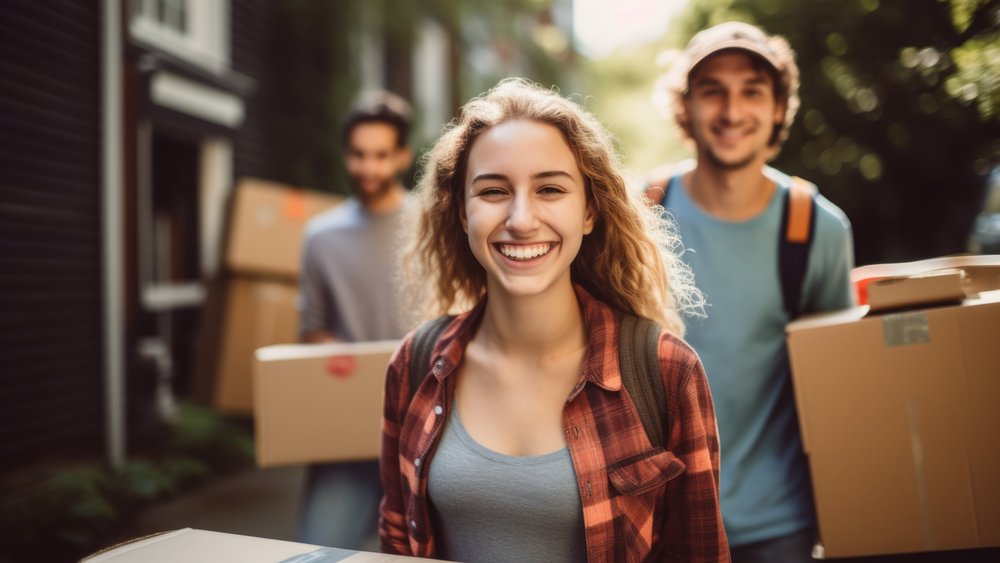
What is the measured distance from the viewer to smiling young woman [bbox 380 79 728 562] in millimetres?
1747

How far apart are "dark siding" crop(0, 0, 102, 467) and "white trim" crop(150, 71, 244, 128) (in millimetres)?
717

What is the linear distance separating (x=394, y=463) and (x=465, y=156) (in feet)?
2.50

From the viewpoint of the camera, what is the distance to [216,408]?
21.2 ft

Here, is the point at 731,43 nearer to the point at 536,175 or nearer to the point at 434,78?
the point at 536,175

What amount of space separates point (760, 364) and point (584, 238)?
0.63 meters

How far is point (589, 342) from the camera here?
1902 millimetres

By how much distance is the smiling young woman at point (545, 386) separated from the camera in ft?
5.73

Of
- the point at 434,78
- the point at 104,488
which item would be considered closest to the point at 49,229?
the point at 104,488

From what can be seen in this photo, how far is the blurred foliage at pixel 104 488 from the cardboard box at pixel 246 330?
1.36 ft

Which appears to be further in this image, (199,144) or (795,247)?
(199,144)

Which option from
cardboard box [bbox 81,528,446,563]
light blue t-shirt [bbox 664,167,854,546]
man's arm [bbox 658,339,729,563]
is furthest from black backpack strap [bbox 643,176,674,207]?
cardboard box [bbox 81,528,446,563]

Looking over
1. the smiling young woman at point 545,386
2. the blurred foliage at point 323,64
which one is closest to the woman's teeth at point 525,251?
the smiling young woman at point 545,386

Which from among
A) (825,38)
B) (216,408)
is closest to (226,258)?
(216,408)

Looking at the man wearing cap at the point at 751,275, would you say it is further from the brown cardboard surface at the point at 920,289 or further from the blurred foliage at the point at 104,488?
the blurred foliage at the point at 104,488
